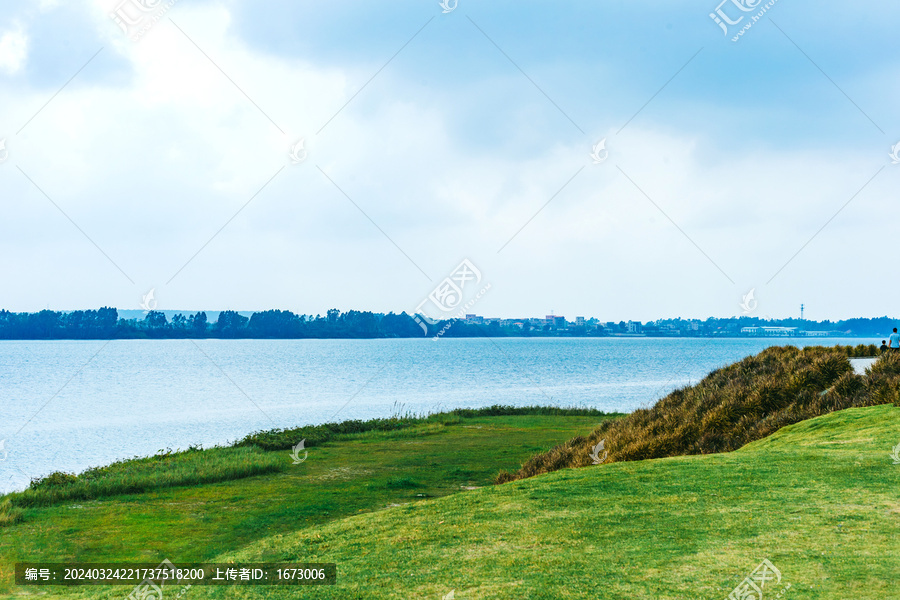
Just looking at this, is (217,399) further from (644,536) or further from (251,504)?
(644,536)

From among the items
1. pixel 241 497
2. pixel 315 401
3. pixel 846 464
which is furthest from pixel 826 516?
pixel 315 401

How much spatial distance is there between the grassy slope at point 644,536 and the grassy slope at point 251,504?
154 inches

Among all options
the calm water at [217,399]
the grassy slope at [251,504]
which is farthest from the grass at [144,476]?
the calm water at [217,399]

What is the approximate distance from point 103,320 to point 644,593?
210 metres

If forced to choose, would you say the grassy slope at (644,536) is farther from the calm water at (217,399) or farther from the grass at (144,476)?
the calm water at (217,399)

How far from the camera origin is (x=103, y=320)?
189m

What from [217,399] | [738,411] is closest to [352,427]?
[738,411]

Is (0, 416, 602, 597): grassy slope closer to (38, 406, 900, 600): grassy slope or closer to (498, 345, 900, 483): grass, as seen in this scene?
(498, 345, 900, 483): grass

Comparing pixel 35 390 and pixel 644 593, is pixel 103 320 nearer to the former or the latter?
pixel 35 390

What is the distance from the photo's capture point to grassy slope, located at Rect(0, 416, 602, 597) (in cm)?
1228

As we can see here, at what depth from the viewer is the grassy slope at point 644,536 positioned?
18.5 ft

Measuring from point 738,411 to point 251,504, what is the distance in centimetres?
1237

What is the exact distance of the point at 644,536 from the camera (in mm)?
7020

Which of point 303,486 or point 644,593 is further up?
point 303,486
